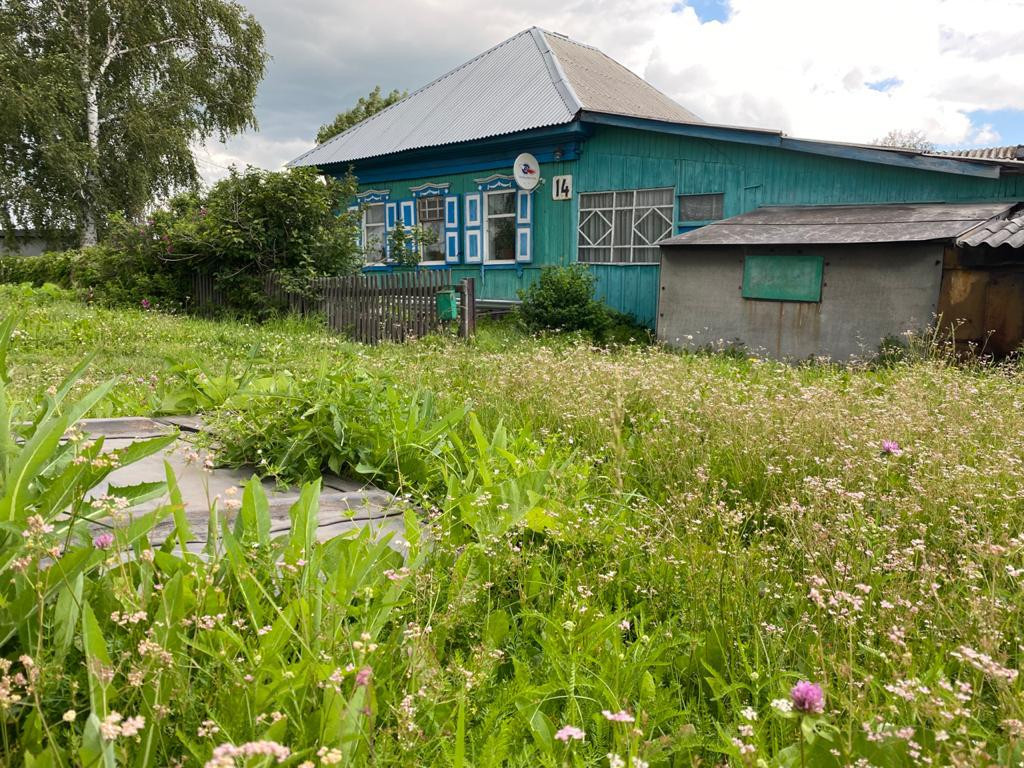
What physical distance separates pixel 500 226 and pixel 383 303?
17.8 feet

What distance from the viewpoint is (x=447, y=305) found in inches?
412

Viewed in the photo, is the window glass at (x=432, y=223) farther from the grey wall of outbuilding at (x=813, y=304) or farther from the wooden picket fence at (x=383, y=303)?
the grey wall of outbuilding at (x=813, y=304)

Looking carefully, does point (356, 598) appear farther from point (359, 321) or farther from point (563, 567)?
point (359, 321)

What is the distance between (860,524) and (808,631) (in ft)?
1.80

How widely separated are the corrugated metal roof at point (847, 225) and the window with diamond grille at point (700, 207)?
950 millimetres

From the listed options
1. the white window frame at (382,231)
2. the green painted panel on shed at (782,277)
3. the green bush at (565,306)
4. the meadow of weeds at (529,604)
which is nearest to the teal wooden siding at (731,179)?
the green bush at (565,306)

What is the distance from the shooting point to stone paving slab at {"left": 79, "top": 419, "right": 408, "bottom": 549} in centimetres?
266

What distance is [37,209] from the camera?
86.2 feet

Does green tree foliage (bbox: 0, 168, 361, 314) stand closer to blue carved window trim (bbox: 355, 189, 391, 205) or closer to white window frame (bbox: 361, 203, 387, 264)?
white window frame (bbox: 361, 203, 387, 264)

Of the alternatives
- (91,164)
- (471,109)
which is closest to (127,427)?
(471,109)

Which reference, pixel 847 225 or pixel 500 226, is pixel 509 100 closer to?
pixel 500 226

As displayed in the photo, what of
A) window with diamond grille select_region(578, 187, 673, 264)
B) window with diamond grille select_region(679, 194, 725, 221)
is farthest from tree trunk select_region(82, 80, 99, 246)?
window with diamond grille select_region(679, 194, 725, 221)

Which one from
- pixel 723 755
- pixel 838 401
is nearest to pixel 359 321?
pixel 838 401

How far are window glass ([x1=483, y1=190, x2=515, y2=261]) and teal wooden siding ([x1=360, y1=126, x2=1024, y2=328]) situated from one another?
0.34 meters
